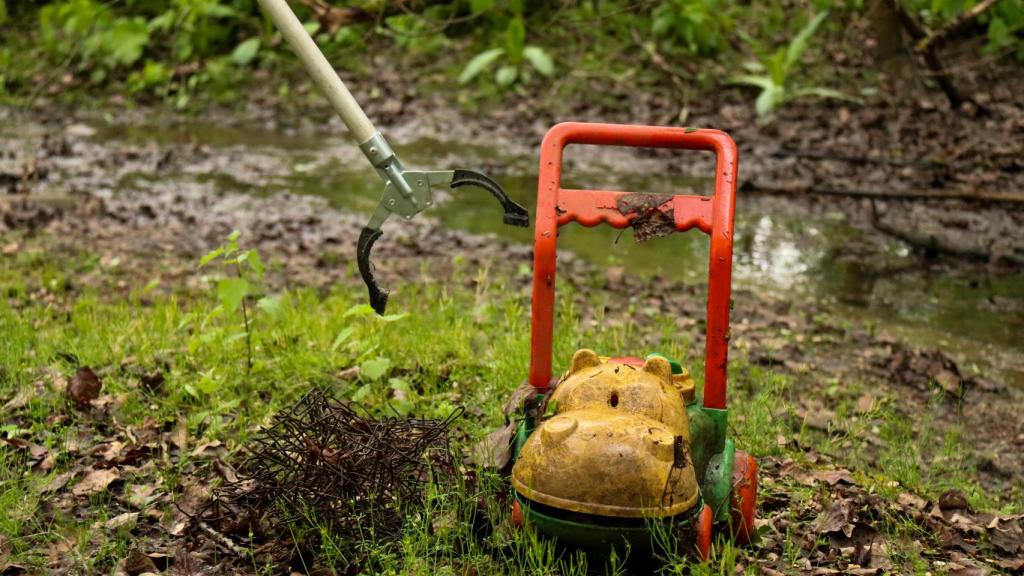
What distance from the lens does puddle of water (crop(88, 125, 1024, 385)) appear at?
18.2ft

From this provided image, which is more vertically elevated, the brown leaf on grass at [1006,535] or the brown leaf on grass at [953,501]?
the brown leaf on grass at [953,501]

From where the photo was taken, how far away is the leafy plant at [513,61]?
9734 mm

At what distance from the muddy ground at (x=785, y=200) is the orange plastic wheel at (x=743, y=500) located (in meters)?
0.12

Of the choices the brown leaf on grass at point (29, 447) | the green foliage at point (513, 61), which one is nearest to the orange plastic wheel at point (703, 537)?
the brown leaf on grass at point (29, 447)

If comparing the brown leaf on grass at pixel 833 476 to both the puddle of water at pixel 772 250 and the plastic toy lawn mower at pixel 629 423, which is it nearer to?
the plastic toy lawn mower at pixel 629 423

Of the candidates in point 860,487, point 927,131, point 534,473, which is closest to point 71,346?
point 534,473

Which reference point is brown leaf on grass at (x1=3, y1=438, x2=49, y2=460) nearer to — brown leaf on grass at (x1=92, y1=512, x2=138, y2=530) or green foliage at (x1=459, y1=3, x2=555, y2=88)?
brown leaf on grass at (x1=92, y1=512, x2=138, y2=530)

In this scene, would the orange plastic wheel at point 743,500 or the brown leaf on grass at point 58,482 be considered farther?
the brown leaf on grass at point 58,482

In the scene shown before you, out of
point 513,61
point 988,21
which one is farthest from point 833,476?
point 988,21

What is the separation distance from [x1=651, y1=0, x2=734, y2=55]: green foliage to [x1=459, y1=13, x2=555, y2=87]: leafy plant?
47.9 inches

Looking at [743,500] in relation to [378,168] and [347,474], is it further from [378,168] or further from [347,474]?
[378,168]

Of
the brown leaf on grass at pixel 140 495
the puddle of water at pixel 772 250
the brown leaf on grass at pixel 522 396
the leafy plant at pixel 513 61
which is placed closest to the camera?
the brown leaf on grass at pixel 522 396

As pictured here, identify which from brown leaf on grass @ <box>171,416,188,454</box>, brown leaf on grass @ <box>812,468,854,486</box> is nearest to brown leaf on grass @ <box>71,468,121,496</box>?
brown leaf on grass @ <box>171,416,188,454</box>

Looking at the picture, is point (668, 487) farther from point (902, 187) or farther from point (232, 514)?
point (902, 187)
